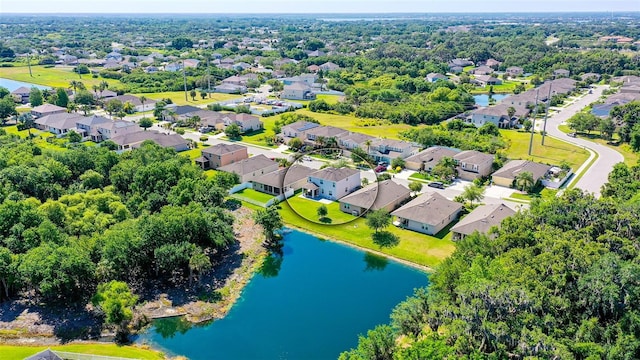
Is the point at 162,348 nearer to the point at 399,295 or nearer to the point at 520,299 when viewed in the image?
the point at 399,295

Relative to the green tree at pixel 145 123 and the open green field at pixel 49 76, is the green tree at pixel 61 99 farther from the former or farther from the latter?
the green tree at pixel 145 123

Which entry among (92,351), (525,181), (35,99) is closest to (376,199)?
(525,181)

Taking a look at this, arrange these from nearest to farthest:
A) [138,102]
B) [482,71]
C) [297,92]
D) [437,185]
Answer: [437,185] < [138,102] < [297,92] < [482,71]

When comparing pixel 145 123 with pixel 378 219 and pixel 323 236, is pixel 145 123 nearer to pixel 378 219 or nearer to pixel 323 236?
pixel 323 236

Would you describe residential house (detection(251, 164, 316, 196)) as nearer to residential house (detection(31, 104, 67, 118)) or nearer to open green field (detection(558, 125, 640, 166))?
open green field (detection(558, 125, 640, 166))

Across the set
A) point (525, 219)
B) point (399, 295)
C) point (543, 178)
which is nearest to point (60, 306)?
point (399, 295)

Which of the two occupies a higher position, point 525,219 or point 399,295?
point 525,219

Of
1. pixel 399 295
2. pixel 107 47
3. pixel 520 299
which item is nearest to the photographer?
pixel 520 299

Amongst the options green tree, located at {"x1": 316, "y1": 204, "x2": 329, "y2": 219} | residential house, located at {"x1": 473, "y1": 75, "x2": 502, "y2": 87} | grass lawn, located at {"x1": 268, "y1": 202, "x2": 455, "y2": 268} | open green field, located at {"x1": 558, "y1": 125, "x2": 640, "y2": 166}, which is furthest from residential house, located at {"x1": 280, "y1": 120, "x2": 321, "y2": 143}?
residential house, located at {"x1": 473, "y1": 75, "x2": 502, "y2": 87}
